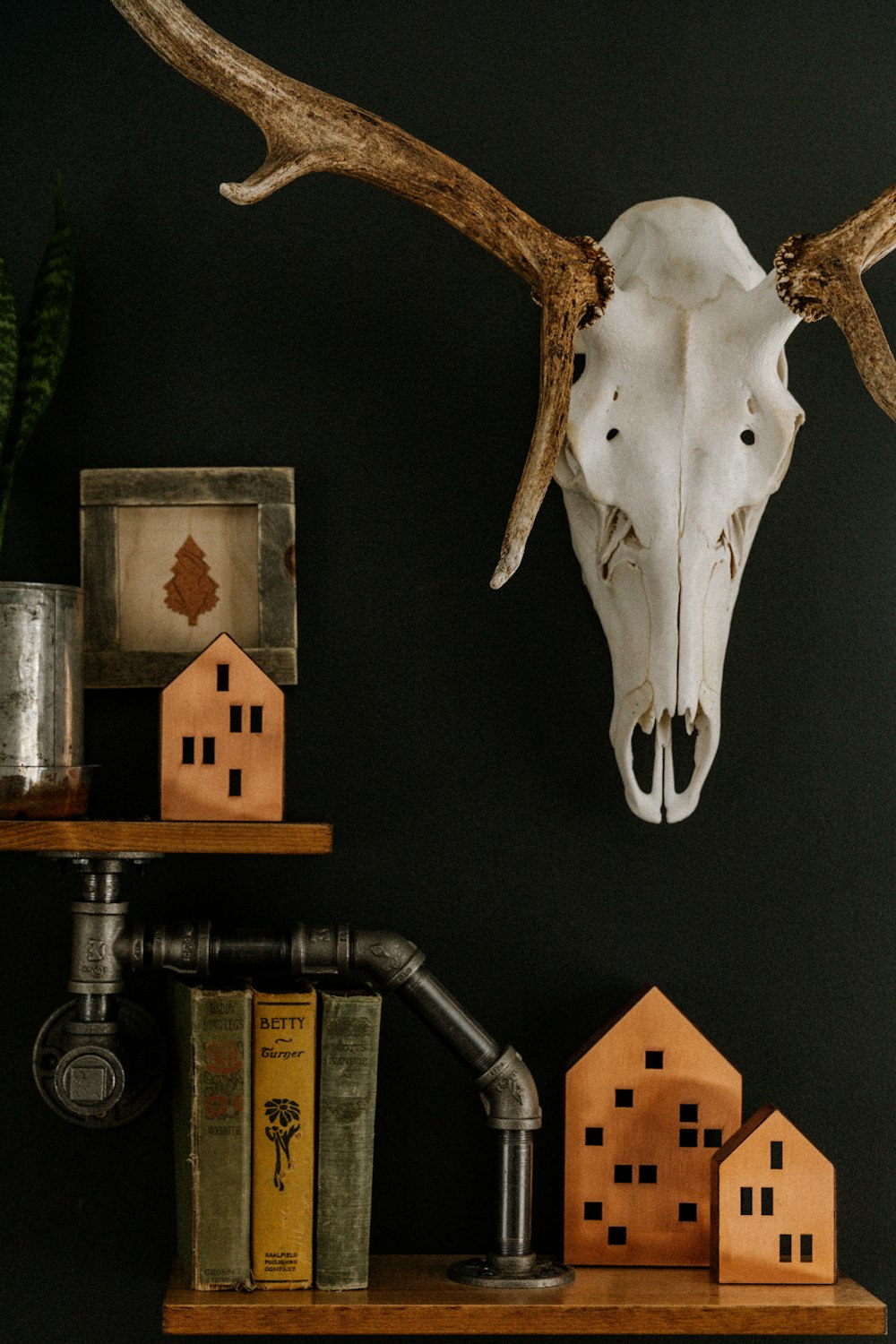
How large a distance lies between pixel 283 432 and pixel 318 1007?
705mm

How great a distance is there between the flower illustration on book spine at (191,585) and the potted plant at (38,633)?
0.15 m

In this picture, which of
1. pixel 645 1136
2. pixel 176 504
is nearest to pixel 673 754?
pixel 645 1136

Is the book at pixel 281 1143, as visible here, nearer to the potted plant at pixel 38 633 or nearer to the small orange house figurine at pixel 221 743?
the small orange house figurine at pixel 221 743

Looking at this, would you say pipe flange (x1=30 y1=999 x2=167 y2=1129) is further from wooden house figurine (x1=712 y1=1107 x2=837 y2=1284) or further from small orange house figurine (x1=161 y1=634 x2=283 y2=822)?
wooden house figurine (x1=712 y1=1107 x2=837 y2=1284)

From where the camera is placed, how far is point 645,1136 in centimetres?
159

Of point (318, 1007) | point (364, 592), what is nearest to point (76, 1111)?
point (318, 1007)

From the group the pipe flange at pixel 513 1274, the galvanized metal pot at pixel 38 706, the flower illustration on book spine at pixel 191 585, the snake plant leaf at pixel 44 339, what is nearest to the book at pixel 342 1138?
the pipe flange at pixel 513 1274

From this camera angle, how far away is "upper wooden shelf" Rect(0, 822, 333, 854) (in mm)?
1438

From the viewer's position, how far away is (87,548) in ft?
5.52

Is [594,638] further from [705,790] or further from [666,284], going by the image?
[666,284]

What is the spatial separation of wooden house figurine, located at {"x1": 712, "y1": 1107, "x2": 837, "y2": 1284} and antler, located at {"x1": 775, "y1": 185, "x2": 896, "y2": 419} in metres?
0.81

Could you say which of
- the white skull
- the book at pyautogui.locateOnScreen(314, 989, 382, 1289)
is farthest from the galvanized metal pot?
the white skull

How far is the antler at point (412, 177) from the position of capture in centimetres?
142

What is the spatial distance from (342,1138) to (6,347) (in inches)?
37.3
